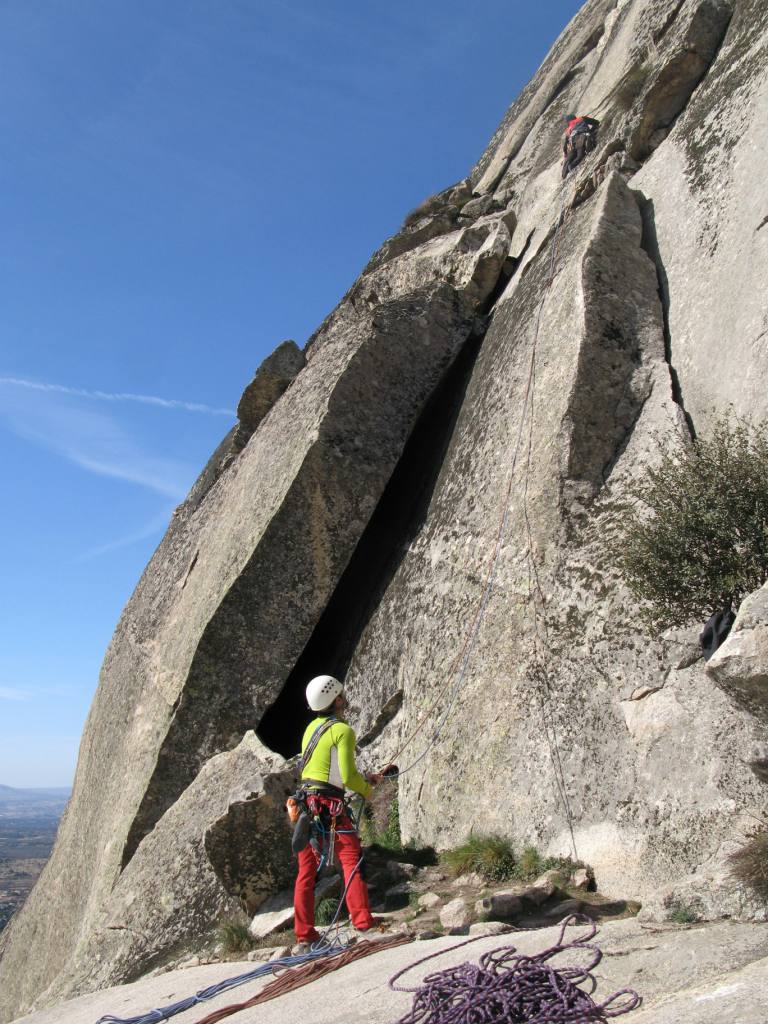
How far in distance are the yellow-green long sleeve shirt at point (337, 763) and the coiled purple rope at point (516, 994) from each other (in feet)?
9.40

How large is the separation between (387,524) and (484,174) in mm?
21274

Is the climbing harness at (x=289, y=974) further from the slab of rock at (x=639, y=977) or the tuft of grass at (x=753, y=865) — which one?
the tuft of grass at (x=753, y=865)

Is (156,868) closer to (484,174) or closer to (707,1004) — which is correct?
(707,1004)

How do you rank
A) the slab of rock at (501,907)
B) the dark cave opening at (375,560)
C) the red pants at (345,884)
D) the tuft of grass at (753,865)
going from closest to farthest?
the tuft of grass at (753,865) < the slab of rock at (501,907) < the red pants at (345,884) < the dark cave opening at (375,560)

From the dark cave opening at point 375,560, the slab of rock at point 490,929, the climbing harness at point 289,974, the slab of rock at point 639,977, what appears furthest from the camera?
the dark cave opening at point 375,560

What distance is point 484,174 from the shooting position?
103ft

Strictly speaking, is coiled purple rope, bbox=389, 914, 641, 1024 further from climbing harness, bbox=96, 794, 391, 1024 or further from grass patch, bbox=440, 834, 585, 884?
grass patch, bbox=440, 834, 585, 884

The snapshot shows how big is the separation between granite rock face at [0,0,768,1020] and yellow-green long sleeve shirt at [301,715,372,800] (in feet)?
5.65

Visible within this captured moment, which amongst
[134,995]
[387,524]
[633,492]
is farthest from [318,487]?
[134,995]

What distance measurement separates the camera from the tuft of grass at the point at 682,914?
5902 millimetres

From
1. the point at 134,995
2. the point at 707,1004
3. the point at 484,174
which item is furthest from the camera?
the point at 484,174

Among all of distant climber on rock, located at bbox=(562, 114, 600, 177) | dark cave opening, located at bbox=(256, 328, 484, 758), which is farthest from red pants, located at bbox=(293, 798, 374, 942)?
distant climber on rock, located at bbox=(562, 114, 600, 177)

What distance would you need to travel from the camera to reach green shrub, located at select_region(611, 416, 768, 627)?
25.7 ft

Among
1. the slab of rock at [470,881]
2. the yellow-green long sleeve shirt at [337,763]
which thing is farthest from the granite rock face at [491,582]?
the yellow-green long sleeve shirt at [337,763]
